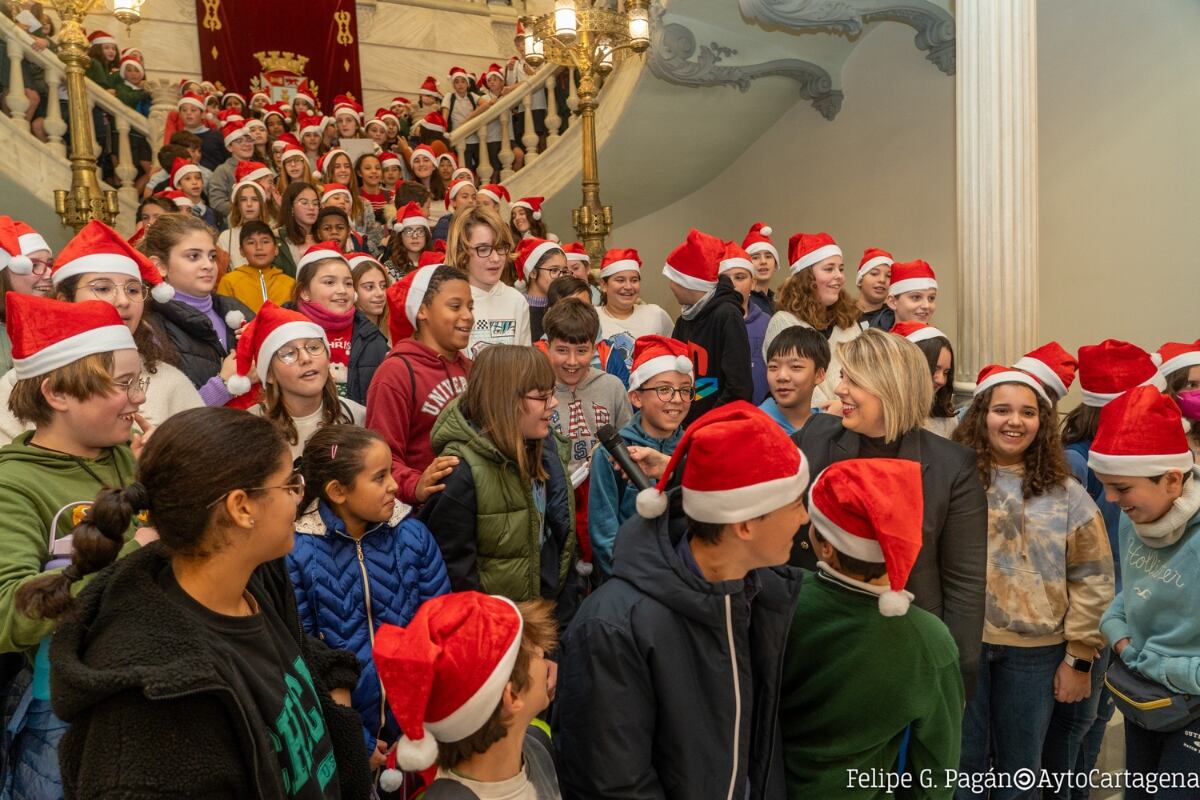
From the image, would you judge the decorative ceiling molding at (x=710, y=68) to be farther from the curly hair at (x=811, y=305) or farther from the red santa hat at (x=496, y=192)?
the curly hair at (x=811, y=305)

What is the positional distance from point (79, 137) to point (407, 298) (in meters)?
4.50

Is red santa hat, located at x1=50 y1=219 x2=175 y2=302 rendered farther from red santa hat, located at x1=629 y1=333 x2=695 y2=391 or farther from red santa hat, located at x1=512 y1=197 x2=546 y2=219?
red santa hat, located at x1=512 y1=197 x2=546 y2=219

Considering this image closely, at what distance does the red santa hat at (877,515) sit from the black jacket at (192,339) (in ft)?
7.92

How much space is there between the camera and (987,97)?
17.0 ft

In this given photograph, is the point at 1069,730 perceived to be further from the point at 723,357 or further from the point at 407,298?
the point at 407,298

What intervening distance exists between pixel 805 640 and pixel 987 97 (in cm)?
428

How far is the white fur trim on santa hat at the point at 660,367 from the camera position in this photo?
3.33m

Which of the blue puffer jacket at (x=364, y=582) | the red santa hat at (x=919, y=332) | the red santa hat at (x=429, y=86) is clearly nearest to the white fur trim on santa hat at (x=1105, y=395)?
the red santa hat at (x=919, y=332)

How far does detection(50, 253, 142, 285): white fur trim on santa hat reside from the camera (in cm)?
293

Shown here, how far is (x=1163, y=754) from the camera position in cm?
238

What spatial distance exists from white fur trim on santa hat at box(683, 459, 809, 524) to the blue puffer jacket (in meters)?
0.96

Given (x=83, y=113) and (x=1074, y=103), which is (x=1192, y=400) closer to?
(x=1074, y=103)

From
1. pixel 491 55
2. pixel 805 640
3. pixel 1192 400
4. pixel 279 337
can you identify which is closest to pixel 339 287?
pixel 279 337

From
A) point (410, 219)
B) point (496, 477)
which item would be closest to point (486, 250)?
point (496, 477)
